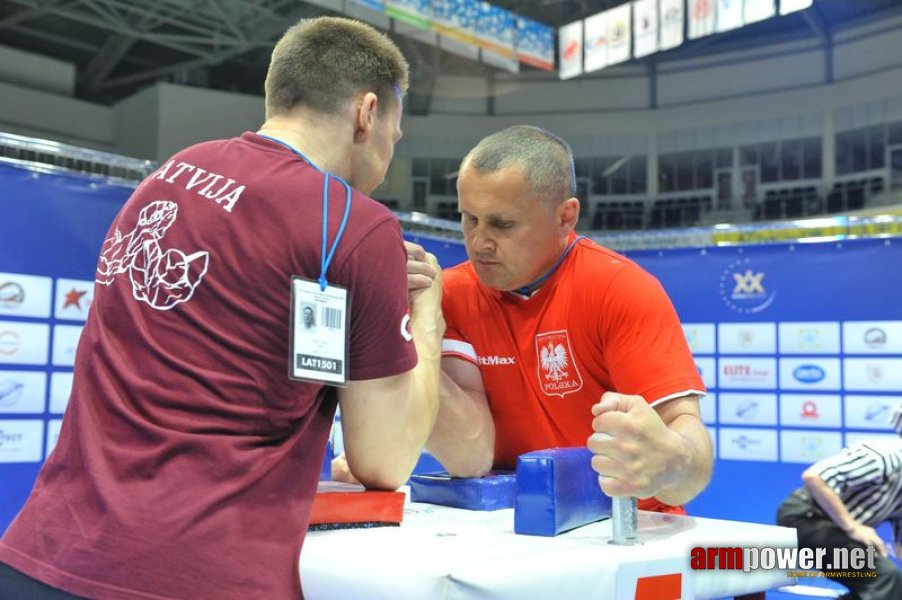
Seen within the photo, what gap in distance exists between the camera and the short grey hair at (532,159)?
5.62 ft

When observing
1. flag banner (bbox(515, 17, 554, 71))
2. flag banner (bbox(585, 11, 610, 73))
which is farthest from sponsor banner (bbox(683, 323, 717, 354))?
flag banner (bbox(585, 11, 610, 73))

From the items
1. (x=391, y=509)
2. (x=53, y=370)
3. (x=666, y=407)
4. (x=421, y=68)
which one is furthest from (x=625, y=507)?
(x=421, y=68)

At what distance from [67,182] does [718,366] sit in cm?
385

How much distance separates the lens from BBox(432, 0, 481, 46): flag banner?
7270 millimetres

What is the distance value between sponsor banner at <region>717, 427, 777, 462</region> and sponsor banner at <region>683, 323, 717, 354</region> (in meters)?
0.51

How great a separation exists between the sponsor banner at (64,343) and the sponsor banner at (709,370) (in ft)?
11.8

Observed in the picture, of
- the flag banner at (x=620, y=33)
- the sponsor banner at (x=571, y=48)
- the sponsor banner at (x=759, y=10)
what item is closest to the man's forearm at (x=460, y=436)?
the sponsor banner at (x=759, y=10)

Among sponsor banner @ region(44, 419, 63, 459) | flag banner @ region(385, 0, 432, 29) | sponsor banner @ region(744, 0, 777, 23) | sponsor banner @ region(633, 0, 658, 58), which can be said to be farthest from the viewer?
sponsor banner @ region(633, 0, 658, 58)

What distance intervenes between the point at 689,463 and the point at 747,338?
4169 millimetres

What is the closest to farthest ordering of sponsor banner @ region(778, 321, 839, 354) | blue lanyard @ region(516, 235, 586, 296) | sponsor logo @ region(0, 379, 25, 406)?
blue lanyard @ region(516, 235, 586, 296) → sponsor logo @ region(0, 379, 25, 406) → sponsor banner @ region(778, 321, 839, 354)

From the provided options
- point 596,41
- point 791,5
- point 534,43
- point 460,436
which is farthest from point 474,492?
point 596,41

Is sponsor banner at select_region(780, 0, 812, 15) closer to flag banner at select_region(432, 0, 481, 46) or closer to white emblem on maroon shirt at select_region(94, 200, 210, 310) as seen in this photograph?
flag banner at select_region(432, 0, 481, 46)

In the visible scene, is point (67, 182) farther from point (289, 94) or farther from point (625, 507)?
point (625, 507)

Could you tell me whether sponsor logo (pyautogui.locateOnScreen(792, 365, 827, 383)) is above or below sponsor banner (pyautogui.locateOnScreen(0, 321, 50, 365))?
below
